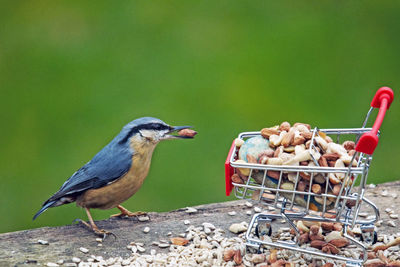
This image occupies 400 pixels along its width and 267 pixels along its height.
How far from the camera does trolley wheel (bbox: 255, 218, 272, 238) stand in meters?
3.41

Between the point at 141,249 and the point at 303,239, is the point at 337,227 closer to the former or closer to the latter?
the point at 303,239

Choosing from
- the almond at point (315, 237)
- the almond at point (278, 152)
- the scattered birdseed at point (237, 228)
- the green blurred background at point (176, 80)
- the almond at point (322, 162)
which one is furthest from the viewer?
the green blurred background at point (176, 80)

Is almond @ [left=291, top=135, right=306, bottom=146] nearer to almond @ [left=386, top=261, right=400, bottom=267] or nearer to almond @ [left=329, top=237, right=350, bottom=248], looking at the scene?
almond @ [left=329, top=237, right=350, bottom=248]

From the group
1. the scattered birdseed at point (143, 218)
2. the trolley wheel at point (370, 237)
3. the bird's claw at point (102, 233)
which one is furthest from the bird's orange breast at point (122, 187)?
the trolley wheel at point (370, 237)

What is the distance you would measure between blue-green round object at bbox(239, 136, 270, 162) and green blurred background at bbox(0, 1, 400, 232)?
205 cm

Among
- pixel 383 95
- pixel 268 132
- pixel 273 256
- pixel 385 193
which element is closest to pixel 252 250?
pixel 273 256

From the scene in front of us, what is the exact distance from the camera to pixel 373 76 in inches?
257

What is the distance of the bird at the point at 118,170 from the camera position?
346cm

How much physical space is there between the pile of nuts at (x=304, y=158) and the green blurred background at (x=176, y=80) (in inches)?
83.5

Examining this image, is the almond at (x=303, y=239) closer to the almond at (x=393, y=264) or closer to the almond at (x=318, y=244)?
the almond at (x=318, y=244)

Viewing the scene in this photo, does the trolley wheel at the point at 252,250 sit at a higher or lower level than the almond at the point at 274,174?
lower

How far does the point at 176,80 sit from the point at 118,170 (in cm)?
299

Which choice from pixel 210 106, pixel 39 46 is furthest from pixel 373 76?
pixel 39 46

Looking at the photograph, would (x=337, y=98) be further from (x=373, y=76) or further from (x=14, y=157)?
(x=14, y=157)
